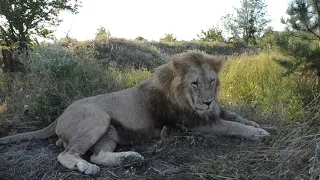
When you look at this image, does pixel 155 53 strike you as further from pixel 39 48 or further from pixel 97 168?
pixel 97 168

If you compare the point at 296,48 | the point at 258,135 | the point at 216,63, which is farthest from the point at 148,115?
the point at 296,48

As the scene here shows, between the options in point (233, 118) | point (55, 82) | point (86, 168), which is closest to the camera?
point (86, 168)

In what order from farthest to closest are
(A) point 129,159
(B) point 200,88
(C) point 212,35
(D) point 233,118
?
(C) point 212,35 → (D) point 233,118 → (B) point 200,88 → (A) point 129,159

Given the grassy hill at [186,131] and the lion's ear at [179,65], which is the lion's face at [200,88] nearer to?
the lion's ear at [179,65]

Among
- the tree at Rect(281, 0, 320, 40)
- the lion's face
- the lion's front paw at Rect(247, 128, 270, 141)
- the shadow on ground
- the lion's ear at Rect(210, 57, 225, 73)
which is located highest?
the tree at Rect(281, 0, 320, 40)

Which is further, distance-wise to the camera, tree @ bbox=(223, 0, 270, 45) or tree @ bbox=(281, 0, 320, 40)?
tree @ bbox=(223, 0, 270, 45)

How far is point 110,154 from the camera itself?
12.2 feet

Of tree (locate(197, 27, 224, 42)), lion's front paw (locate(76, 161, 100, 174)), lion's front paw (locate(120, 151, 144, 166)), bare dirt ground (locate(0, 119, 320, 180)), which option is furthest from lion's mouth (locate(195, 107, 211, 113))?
tree (locate(197, 27, 224, 42))

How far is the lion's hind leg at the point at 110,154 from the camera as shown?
143 inches

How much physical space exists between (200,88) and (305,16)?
3.25 meters

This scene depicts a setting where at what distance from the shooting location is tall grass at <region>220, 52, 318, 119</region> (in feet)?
16.1

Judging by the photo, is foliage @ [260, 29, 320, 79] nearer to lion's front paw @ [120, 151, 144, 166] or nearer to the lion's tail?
lion's front paw @ [120, 151, 144, 166]

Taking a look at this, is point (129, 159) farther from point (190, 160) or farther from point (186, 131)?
point (186, 131)

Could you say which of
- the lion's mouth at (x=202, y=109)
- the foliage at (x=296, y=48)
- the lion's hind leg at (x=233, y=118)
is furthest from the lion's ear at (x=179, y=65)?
the foliage at (x=296, y=48)
